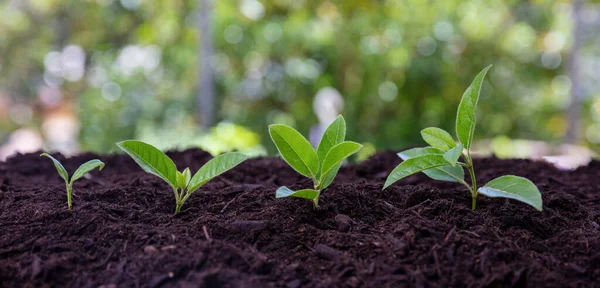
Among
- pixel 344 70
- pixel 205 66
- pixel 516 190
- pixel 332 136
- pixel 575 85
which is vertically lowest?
pixel 575 85

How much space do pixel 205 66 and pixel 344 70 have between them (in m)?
1.61

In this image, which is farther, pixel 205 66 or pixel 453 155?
pixel 205 66

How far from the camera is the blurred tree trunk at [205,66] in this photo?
5.77 meters

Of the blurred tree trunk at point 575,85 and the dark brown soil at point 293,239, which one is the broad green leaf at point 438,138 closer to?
the dark brown soil at point 293,239

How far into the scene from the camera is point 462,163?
115 cm

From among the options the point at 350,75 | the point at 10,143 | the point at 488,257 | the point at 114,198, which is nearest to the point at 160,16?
the point at 350,75

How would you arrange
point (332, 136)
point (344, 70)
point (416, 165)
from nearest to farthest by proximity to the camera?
point (416, 165)
point (332, 136)
point (344, 70)

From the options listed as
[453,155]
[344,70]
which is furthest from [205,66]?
[453,155]

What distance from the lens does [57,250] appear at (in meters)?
1.02

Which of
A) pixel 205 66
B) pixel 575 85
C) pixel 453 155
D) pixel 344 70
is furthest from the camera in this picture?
pixel 344 70

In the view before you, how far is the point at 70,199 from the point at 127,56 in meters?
6.89

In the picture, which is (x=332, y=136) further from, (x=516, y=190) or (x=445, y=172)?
(x=516, y=190)

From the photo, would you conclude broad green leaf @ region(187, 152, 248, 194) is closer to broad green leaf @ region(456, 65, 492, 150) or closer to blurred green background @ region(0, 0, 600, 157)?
broad green leaf @ region(456, 65, 492, 150)

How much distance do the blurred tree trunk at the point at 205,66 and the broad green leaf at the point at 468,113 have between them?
16.2 ft
